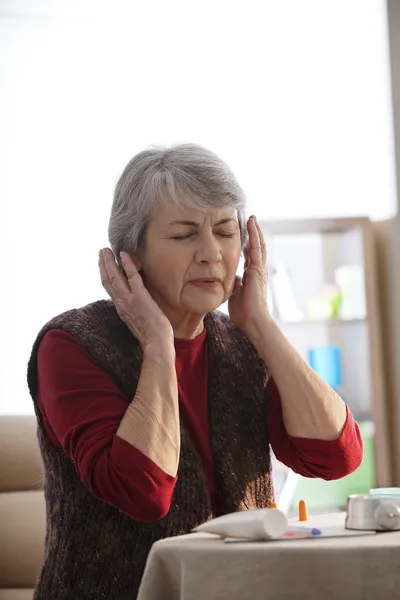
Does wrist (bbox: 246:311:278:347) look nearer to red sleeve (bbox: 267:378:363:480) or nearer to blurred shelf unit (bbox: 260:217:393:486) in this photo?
red sleeve (bbox: 267:378:363:480)

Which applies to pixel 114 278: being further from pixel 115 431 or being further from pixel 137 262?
pixel 115 431

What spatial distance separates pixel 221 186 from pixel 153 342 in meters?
0.31

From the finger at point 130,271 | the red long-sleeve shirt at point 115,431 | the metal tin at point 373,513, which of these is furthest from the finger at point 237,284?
the metal tin at point 373,513

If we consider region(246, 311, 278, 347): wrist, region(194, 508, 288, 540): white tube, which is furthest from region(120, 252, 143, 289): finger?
region(194, 508, 288, 540): white tube

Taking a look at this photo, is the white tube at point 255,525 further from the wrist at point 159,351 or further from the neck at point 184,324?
the neck at point 184,324

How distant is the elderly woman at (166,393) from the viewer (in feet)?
4.61

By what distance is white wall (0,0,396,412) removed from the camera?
3.88 metres

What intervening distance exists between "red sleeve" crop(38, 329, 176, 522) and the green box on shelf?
2367mm

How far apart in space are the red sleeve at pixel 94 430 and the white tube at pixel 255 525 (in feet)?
0.96

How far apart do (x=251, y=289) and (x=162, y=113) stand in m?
2.50

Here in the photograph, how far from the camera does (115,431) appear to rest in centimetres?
141

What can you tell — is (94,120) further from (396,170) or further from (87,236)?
(396,170)

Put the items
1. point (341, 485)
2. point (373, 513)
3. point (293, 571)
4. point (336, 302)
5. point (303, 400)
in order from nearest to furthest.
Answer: point (293, 571) < point (373, 513) < point (303, 400) < point (341, 485) < point (336, 302)

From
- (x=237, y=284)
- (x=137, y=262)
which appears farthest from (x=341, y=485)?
(x=137, y=262)
